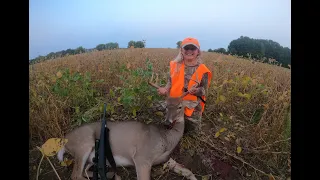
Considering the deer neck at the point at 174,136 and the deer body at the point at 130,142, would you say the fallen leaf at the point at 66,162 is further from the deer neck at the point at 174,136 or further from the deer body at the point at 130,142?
the deer neck at the point at 174,136

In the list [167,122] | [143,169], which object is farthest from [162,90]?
[143,169]

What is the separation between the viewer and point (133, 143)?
313cm

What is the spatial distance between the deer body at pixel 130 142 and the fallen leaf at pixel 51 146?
0.42 ft

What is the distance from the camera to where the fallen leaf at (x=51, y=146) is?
117 inches

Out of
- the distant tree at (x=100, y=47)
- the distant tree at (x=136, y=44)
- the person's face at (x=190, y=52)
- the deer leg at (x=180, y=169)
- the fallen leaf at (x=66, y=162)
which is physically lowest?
the deer leg at (x=180, y=169)

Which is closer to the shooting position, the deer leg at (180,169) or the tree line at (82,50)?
the deer leg at (180,169)

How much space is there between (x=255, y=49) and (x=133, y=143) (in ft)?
4.67

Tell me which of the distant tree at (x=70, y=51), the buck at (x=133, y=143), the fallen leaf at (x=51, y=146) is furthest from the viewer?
the distant tree at (x=70, y=51)

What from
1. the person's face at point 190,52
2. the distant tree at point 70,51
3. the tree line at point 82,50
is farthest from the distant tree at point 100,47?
the person's face at point 190,52

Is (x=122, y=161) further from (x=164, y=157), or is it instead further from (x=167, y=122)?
(x=167, y=122)

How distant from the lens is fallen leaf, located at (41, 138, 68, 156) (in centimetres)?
296

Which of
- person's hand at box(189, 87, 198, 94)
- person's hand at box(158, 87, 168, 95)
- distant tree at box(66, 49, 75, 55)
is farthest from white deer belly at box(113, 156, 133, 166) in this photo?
distant tree at box(66, 49, 75, 55)

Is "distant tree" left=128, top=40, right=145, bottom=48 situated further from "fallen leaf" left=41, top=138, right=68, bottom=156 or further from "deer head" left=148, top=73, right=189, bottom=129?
"fallen leaf" left=41, top=138, right=68, bottom=156
